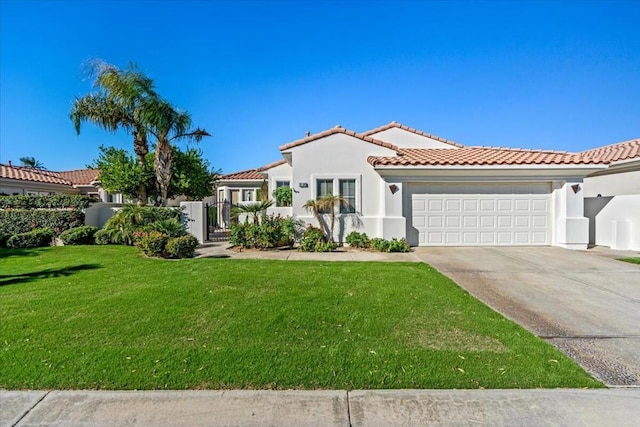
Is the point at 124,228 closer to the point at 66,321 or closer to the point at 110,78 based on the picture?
the point at 110,78

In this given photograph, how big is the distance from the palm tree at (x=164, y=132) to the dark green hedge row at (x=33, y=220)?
416 centimetres

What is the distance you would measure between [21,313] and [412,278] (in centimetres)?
740

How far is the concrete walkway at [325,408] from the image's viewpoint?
2791mm

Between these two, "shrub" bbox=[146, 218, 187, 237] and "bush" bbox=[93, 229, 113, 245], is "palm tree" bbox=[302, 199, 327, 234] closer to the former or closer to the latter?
"shrub" bbox=[146, 218, 187, 237]

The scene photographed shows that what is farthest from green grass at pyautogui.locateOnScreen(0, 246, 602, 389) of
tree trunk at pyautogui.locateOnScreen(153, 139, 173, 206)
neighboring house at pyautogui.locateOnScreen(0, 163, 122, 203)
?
neighboring house at pyautogui.locateOnScreen(0, 163, 122, 203)

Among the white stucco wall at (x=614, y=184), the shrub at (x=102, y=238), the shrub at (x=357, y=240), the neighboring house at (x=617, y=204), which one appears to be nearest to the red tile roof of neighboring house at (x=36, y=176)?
the shrub at (x=102, y=238)

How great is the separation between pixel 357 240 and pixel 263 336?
8.72 meters

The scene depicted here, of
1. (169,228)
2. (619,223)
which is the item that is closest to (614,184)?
(619,223)

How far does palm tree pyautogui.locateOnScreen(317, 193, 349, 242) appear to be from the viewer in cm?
1303

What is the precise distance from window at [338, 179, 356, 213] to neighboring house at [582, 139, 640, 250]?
10.1 metres

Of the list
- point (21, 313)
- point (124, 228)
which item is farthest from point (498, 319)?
point (124, 228)

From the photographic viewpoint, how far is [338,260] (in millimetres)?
10109

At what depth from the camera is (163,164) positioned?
52.8ft

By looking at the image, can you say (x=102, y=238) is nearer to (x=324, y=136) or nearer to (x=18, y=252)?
(x=18, y=252)
